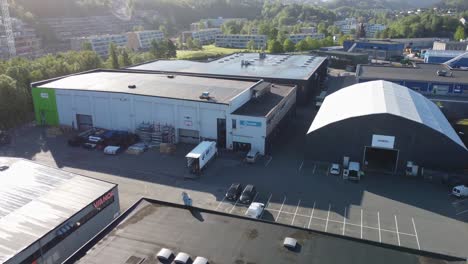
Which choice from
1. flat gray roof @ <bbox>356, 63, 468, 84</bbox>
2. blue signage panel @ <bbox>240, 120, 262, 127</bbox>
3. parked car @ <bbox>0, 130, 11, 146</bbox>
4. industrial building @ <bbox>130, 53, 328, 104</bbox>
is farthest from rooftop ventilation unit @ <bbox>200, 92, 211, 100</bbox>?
flat gray roof @ <bbox>356, 63, 468, 84</bbox>

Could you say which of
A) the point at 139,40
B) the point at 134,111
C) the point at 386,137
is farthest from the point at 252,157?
the point at 139,40

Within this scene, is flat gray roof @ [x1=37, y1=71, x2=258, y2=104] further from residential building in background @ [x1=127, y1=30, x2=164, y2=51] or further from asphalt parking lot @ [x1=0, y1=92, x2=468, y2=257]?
residential building in background @ [x1=127, y1=30, x2=164, y2=51]

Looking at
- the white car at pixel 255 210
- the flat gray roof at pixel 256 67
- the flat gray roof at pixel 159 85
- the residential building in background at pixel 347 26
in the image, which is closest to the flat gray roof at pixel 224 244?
the white car at pixel 255 210

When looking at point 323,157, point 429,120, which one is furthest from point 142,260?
point 429,120

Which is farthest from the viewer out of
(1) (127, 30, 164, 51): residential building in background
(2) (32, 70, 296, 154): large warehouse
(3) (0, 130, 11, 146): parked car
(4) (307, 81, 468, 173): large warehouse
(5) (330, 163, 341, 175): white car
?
(1) (127, 30, 164, 51): residential building in background

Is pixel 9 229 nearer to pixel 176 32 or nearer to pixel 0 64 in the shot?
pixel 0 64

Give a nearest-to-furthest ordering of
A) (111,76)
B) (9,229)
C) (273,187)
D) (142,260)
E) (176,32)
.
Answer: (142,260)
(9,229)
(273,187)
(111,76)
(176,32)
